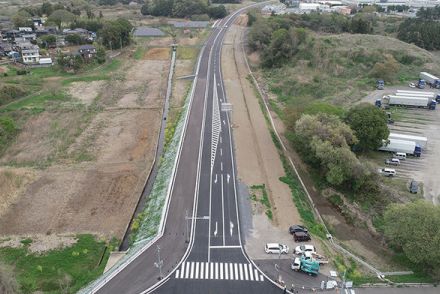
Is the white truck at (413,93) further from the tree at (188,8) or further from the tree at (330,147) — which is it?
the tree at (188,8)

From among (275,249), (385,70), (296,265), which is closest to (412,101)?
(385,70)

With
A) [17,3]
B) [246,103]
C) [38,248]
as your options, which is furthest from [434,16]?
[17,3]

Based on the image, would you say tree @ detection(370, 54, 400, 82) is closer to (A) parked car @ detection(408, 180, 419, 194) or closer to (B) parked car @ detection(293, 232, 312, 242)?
(A) parked car @ detection(408, 180, 419, 194)

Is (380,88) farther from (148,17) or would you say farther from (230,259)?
(148,17)

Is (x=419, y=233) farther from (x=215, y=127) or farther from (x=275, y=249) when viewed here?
(x=215, y=127)

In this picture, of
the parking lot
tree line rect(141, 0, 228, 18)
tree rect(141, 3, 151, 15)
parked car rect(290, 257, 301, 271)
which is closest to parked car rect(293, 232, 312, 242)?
parked car rect(290, 257, 301, 271)
